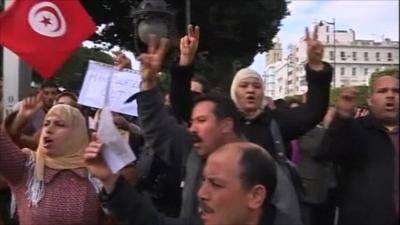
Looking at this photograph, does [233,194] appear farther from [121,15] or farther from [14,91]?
[121,15]

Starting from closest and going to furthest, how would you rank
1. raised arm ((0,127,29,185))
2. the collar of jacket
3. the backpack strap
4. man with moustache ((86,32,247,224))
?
man with moustache ((86,32,247,224)), raised arm ((0,127,29,185)), the backpack strap, the collar of jacket

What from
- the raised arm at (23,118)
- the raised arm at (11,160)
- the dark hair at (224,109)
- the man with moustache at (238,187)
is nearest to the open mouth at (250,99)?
the dark hair at (224,109)

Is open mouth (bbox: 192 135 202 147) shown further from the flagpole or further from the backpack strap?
the flagpole

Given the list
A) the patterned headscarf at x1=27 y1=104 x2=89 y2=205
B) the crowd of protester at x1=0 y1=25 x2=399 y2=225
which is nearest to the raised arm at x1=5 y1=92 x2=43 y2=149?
the crowd of protester at x1=0 y1=25 x2=399 y2=225

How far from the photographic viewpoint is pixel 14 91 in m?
5.47

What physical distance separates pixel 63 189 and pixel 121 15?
63.9 feet

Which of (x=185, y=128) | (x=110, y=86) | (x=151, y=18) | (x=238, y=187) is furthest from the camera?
(x=151, y=18)

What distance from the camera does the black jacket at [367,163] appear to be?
15.0 ft

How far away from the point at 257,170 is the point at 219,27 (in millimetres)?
20109

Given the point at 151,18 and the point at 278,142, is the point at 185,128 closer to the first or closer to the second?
the point at 278,142

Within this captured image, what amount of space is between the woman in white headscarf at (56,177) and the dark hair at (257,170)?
1.54m

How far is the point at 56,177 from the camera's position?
13.1 feet

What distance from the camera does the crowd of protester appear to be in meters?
2.66

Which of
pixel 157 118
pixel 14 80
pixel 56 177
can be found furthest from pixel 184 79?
pixel 14 80
